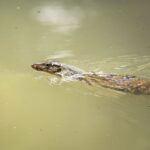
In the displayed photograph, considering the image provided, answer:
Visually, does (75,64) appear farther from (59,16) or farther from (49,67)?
(59,16)

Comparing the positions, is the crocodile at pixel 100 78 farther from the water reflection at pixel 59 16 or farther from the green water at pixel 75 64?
the water reflection at pixel 59 16

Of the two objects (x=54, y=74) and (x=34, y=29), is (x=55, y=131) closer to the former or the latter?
(x=54, y=74)

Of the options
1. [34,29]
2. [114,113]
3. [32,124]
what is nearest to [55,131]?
[32,124]

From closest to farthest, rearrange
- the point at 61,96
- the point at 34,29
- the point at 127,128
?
the point at 127,128 < the point at 61,96 < the point at 34,29

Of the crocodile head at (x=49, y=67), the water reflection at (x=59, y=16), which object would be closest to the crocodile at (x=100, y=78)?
the crocodile head at (x=49, y=67)

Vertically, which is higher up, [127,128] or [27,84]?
[27,84]

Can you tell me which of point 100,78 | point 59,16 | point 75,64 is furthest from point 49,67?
point 59,16
